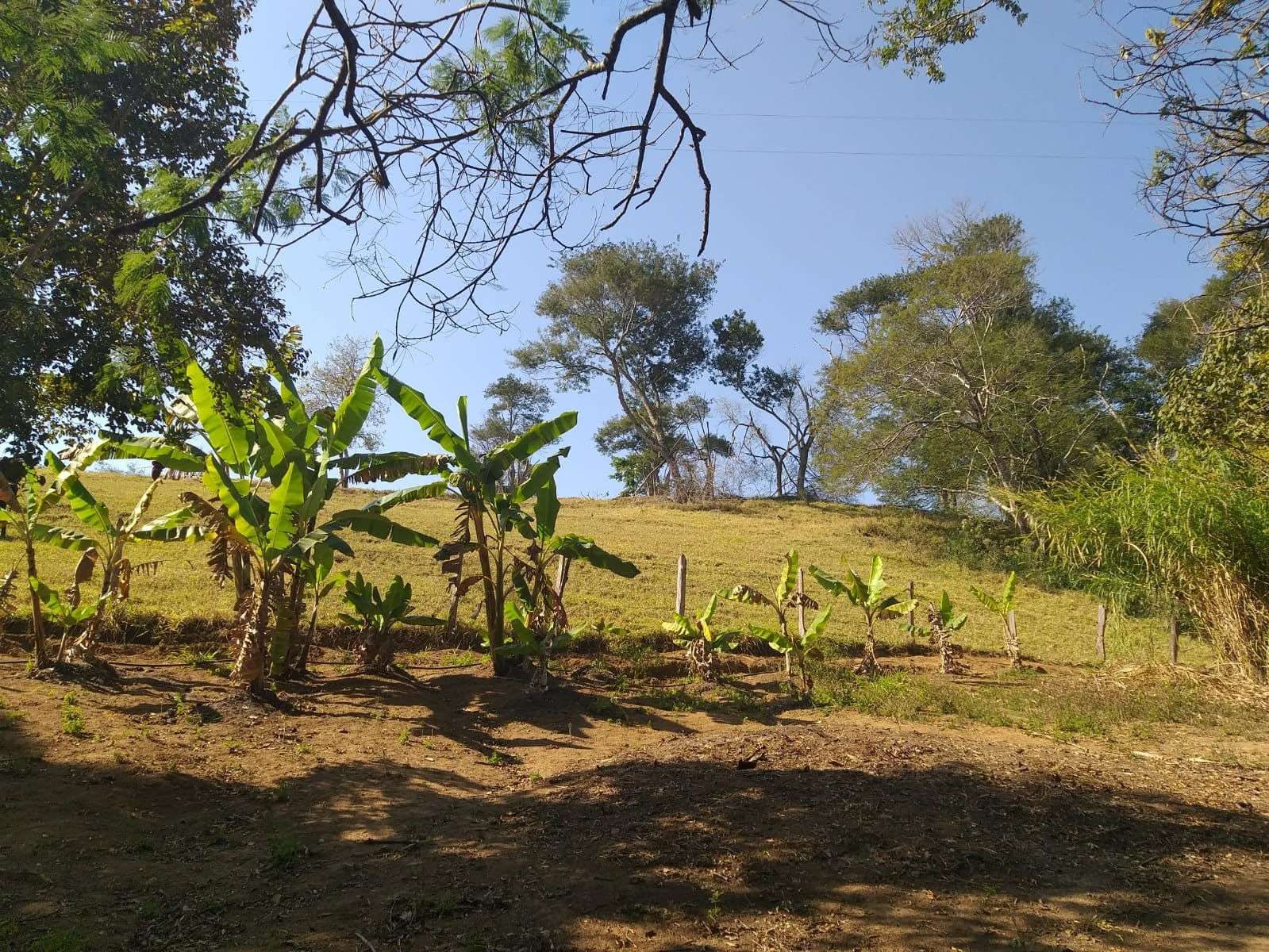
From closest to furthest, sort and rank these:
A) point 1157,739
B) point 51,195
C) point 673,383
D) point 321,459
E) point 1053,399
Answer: point 1157,739 → point 321,459 → point 51,195 → point 1053,399 → point 673,383

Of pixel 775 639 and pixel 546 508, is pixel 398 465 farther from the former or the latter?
pixel 775 639

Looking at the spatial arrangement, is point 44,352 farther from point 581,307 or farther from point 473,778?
point 581,307

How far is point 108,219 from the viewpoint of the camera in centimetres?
955

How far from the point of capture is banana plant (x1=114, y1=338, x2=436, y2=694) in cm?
714

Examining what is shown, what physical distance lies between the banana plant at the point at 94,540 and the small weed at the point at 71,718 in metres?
0.81

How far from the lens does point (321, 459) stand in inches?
316

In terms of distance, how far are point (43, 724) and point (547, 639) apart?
432 centimetres

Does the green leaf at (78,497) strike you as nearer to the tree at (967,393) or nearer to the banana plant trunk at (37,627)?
the banana plant trunk at (37,627)

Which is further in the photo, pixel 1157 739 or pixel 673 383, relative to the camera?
pixel 673 383

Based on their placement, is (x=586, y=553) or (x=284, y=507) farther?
(x=586, y=553)

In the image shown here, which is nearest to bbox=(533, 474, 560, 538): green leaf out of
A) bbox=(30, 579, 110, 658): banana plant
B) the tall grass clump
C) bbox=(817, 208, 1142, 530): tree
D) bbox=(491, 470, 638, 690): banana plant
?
bbox=(491, 470, 638, 690): banana plant

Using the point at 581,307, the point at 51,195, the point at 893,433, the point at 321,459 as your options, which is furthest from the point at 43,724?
the point at 581,307

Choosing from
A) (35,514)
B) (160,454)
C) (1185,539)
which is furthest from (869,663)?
(35,514)

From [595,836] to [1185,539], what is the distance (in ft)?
25.2
